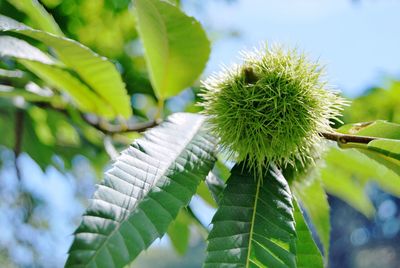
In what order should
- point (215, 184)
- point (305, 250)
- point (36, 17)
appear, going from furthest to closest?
point (36, 17)
point (215, 184)
point (305, 250)

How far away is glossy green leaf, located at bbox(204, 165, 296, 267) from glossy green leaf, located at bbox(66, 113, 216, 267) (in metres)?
0.06

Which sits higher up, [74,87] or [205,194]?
[74,87]

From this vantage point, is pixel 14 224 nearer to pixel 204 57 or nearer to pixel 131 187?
pixel 204 57

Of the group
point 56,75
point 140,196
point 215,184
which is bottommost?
point 140,196

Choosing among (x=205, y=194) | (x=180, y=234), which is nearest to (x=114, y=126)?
(x=205, y=194)

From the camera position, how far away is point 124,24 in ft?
5.68

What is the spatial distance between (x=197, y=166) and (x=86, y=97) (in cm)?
48

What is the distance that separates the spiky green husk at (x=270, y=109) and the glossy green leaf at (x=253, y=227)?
5 cm

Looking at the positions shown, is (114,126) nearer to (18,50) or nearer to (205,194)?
(205,194)

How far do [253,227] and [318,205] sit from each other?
18.1 inches

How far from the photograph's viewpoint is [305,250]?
883 mm

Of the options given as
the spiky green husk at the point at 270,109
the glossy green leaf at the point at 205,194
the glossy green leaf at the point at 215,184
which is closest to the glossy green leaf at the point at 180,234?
the glossy green leaf at the point at 205,194

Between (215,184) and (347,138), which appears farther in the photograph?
(215,184)

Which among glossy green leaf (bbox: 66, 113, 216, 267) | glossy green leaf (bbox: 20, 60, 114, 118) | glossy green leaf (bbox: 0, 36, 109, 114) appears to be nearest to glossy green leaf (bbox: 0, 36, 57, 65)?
glossy green leaf (bbox: 0, 36, 109, 114)
